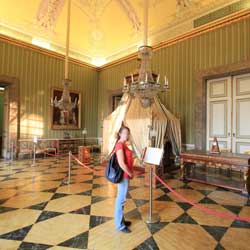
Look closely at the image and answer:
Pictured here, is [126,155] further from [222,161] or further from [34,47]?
[34,47]

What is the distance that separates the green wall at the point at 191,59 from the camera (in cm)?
585

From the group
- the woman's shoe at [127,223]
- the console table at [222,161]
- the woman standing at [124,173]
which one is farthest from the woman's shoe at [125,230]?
the console table at [222,161]

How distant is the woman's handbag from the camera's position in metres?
2.44

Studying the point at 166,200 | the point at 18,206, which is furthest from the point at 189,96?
the point at 18,206

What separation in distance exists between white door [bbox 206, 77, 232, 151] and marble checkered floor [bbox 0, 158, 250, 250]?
92.6 inches

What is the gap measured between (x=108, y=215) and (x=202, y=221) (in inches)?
54.1

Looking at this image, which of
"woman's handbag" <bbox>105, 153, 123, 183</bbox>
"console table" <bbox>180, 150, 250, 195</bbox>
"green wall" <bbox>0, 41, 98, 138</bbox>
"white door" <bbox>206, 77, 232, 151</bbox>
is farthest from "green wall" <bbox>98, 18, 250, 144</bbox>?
"woman's handbag" <bbox>105, 153, 123, 183</bbox>

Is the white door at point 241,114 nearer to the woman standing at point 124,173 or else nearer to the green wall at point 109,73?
the green wall at point 109,73

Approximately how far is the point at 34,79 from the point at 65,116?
2.12m

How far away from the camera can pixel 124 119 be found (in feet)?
20.5

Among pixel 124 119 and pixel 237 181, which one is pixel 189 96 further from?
pixel 237 181

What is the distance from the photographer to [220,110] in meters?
6.39

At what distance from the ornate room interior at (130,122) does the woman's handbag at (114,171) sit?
47mm

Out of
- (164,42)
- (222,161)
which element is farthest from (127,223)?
(164,42)
